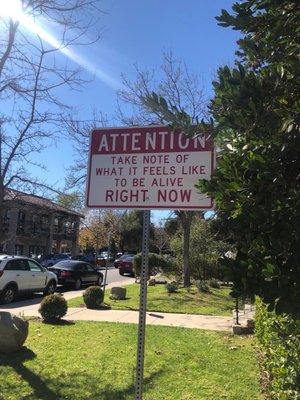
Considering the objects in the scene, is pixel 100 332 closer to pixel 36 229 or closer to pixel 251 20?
pixel 251 20

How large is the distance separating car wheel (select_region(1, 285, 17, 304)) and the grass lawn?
7699mm

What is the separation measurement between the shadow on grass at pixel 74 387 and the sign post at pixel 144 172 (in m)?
2.73

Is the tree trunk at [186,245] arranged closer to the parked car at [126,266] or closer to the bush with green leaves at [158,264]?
the bush with green leaves at [158,264]

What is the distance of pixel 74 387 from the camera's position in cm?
621

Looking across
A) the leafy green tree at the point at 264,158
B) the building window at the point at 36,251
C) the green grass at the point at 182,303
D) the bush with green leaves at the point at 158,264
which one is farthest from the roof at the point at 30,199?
the building window at the point at 36,251

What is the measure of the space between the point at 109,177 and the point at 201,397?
336 centimetres

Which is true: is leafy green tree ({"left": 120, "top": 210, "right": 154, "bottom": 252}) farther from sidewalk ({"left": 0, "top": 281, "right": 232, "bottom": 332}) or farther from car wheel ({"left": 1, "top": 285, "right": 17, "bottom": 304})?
sidewalk ({"left": 0, "top": 281, "right": 232, "bottom": 332})

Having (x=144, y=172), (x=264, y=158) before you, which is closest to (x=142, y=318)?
(x=144, y=172)

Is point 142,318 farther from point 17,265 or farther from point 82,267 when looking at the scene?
point 82,267

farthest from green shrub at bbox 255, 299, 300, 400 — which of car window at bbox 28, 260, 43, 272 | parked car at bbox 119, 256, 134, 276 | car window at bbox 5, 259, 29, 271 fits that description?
parked car at bbox 119, 256, 134, 276

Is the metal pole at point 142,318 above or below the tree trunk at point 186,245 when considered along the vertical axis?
below

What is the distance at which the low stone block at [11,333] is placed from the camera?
7.83 metres

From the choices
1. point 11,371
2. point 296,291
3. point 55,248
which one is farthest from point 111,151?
point 55,248

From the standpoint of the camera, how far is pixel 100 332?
10.3 meters
